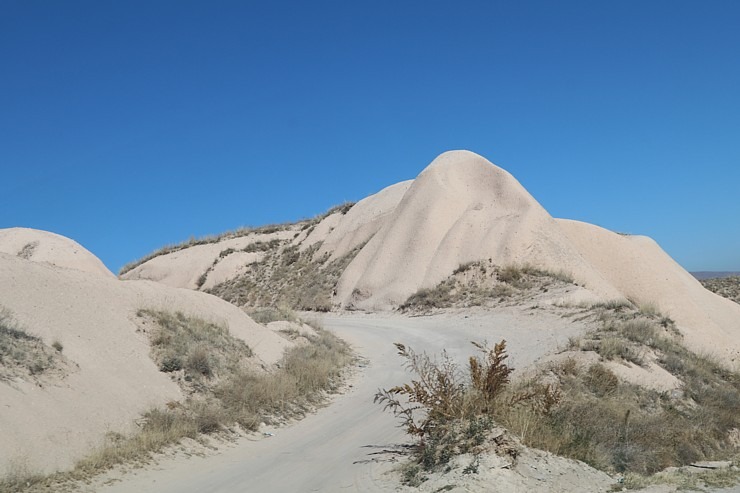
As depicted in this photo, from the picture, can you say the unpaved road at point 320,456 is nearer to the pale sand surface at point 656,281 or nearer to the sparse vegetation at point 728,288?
the pale sand surface at point 656,281

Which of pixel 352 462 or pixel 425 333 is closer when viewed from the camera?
pixel 352 462

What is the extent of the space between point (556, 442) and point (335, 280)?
2997 cm

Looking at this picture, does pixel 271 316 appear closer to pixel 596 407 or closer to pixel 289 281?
pixel 596 407

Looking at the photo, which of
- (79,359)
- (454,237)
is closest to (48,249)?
(79,359)

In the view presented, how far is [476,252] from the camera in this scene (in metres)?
32.6

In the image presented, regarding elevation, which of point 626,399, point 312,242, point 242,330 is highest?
point 312,242

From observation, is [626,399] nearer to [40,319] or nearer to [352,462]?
[352,462]

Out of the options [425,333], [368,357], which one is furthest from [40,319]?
[425,333]

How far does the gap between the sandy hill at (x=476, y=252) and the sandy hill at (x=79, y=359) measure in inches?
687

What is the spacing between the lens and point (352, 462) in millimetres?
8281

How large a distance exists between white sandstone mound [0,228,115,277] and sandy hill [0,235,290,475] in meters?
9.02

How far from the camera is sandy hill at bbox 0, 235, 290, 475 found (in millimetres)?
7898

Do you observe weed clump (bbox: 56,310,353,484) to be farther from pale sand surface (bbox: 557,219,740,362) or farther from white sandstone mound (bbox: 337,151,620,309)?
pale sand surface (bbox: 557,219,740,362)

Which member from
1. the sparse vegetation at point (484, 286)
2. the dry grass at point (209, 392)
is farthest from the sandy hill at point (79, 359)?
the sparse vegetation at point (484, 286)
